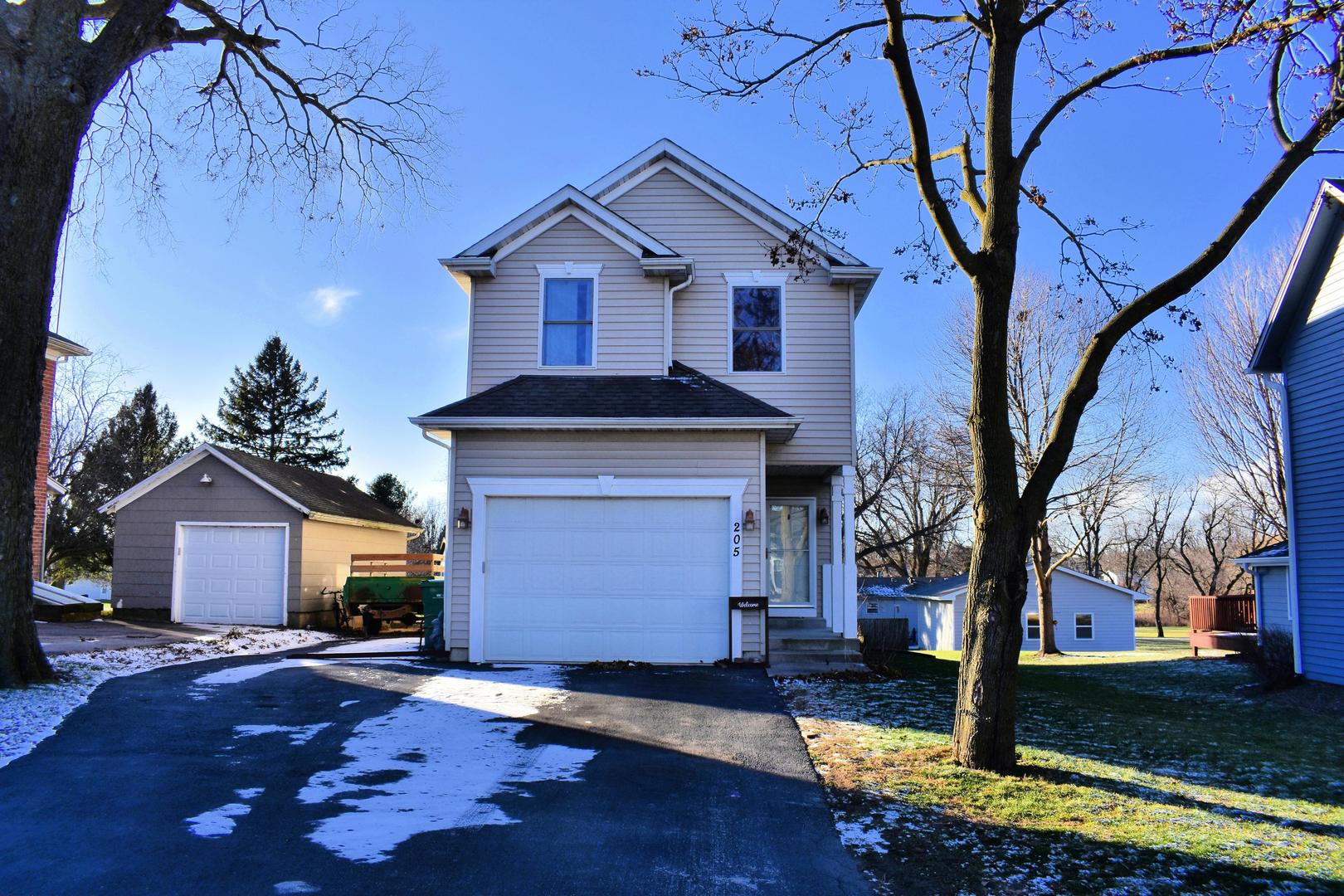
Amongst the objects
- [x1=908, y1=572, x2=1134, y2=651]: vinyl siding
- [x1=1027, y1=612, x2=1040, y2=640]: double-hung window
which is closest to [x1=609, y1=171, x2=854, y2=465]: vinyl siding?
[x1=1027, y1=612, x2=1040, y2=640]: double-hung window

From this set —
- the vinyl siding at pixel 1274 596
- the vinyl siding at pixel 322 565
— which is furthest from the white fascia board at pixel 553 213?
the vinyl siding at pixel 1274 596

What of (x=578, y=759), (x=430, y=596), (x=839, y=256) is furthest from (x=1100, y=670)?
(x=578, y=759)

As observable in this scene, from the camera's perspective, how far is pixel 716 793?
620cm

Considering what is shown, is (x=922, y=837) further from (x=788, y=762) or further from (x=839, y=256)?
(x=839, y=256)

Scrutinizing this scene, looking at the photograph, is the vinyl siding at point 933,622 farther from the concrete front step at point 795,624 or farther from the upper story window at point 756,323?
the upper story window at point 756,323

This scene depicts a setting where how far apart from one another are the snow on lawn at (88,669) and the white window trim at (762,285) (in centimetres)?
883

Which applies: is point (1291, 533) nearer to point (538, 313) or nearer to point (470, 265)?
point (538, 313)

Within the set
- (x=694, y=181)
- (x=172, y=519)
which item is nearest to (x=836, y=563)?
(x=694, y=181)

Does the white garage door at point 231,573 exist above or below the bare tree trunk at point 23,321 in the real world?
below

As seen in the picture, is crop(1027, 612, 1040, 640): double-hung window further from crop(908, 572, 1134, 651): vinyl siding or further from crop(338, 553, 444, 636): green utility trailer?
crop(338, 553, 444, 636): green utility trailer

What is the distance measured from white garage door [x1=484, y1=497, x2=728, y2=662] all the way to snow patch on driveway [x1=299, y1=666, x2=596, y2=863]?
217cm

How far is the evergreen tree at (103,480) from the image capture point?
34562 mm

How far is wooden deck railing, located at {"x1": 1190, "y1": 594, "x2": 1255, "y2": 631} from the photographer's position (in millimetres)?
23219

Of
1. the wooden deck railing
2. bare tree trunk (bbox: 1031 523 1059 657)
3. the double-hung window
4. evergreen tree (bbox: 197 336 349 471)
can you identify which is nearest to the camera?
the wooden deck railing
